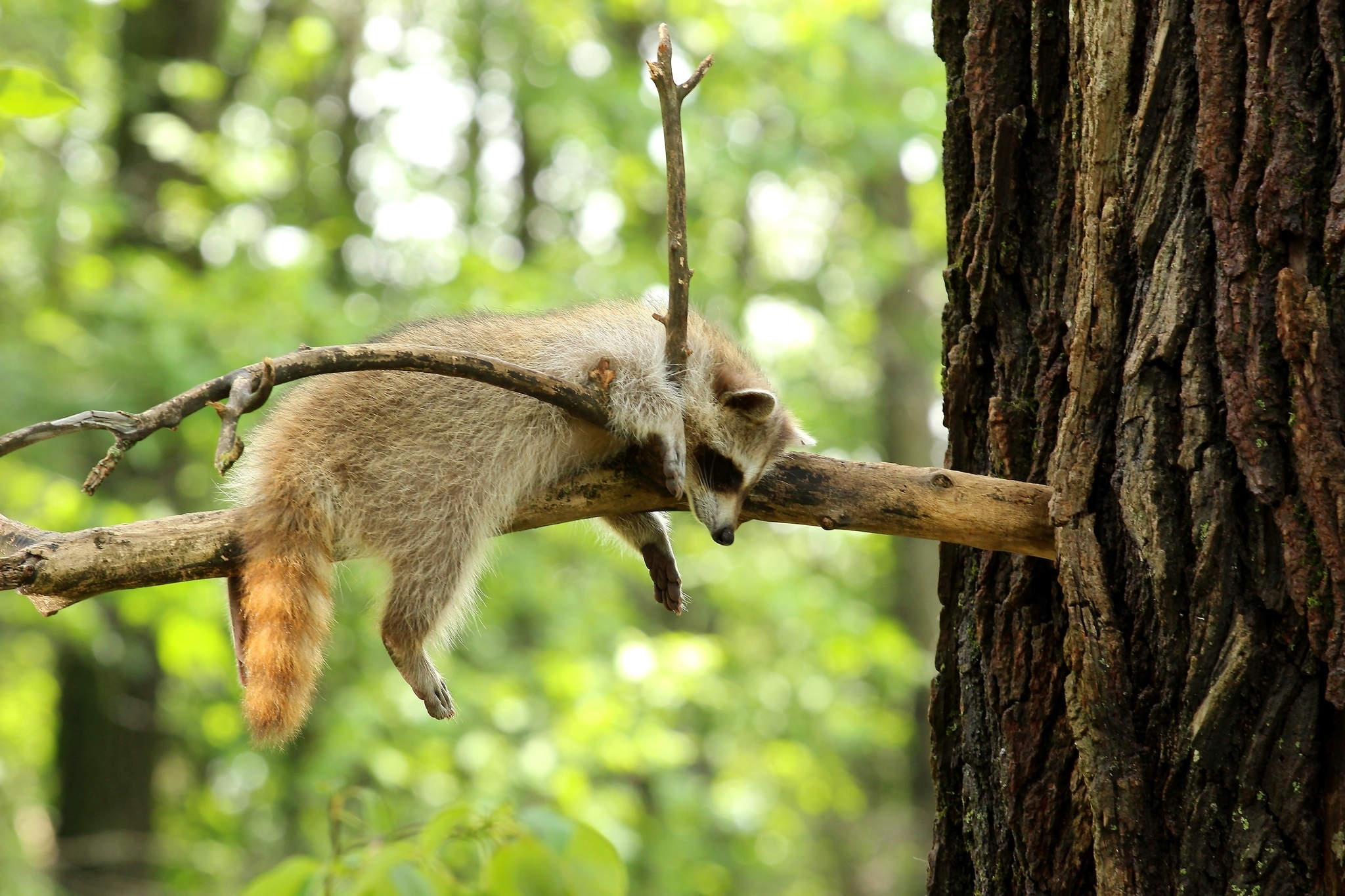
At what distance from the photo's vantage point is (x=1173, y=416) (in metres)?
1.94

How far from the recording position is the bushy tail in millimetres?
2770

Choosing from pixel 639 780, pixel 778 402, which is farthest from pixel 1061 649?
pixel 639 780

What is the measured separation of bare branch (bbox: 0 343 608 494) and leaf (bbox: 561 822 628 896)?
3.66ft

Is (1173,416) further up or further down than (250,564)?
further up

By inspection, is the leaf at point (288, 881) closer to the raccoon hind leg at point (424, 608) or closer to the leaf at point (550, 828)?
the leaf at point (550, 828)

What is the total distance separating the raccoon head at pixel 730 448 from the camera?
3.61 meters

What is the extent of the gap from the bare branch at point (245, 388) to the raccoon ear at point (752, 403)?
1.74m

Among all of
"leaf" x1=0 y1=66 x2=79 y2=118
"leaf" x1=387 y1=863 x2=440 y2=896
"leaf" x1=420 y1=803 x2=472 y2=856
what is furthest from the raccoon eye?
"leaf" x1=0 y1=66 x2=79 y2=118

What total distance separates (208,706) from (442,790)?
2.13 metres

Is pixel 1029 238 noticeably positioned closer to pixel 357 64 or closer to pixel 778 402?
pixel 778 402

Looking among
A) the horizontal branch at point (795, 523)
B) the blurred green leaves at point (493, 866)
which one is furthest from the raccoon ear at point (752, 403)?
the blurred green leaves at point (493, 866)

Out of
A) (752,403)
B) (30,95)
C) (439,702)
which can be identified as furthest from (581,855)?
(30,95)

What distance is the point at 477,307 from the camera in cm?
545

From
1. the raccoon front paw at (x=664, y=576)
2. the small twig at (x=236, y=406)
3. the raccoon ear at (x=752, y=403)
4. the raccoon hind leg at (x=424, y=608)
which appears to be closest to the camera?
the small twig at (x=236, y=406)
